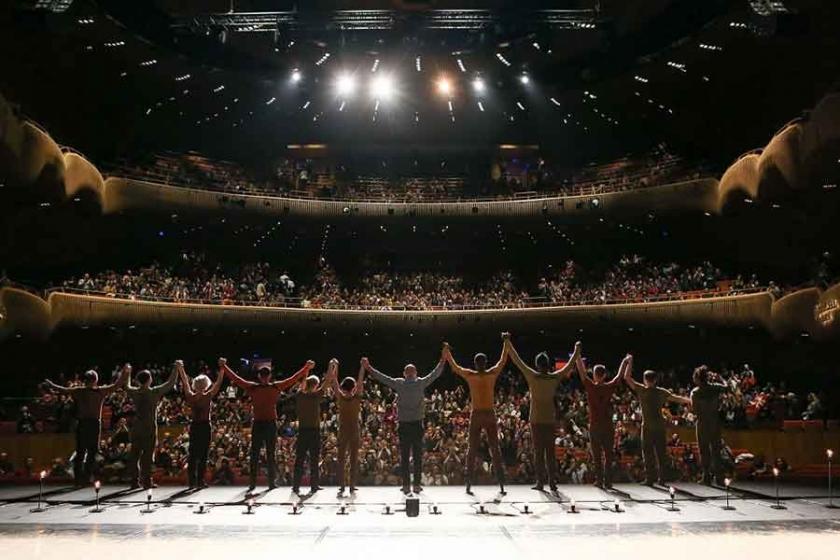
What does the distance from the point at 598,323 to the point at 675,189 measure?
19.3ft

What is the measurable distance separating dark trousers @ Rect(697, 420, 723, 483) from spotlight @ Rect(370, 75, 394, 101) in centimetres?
2134

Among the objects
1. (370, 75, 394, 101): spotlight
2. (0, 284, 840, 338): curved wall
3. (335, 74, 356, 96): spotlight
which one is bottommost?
(0, 284, 840, 338): curved wall

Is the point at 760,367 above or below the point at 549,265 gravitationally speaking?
below

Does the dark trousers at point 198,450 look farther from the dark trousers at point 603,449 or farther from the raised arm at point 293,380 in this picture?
the dark trousers at point 603,449

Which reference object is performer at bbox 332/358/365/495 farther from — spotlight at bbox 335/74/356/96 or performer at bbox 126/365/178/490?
spotlight at bbox 335/74/356/96

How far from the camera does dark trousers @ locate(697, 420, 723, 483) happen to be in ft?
35.4

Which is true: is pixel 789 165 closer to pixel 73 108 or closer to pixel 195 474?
pixel 195 474

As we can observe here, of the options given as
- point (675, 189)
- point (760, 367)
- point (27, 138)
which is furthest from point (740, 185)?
point (27, 138)

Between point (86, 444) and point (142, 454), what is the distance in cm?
106

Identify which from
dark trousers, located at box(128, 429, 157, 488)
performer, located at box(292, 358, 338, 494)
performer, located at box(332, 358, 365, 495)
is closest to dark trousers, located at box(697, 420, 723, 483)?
performer, located at box(332, 358, 365, 495)

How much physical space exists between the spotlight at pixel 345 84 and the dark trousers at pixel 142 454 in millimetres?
19895

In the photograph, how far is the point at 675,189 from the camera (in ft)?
83.2

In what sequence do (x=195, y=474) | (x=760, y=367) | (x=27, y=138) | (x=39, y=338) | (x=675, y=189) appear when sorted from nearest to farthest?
(x=195, y=474), (x=27, y=138), (x=39, y=338), (x=760, y=367), (x=675, y=189)

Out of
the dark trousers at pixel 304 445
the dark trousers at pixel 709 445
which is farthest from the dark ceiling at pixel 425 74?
the dark trousers at pixel 304 445
